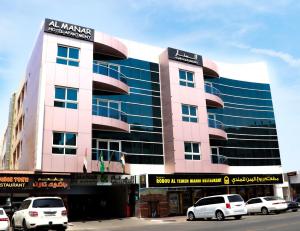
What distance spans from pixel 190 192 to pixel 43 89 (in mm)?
15523

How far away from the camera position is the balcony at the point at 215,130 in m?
34.0

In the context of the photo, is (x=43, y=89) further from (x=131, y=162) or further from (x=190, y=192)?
(x=190, y=192)

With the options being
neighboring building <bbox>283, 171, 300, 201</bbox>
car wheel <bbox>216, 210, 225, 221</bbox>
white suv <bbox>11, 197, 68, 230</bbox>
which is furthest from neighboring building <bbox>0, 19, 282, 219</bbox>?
white suv <bbox>11, 197, 68, 230</bbox>

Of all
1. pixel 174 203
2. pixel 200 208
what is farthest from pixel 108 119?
pixel 200 208

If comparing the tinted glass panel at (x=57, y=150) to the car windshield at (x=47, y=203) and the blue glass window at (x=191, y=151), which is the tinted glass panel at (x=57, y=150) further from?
the blue glass window at (x=191, y=151)

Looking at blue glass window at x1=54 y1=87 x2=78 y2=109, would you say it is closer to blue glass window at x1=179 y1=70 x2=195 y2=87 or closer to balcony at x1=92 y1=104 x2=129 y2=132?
balcony at x1=92 y1=104 x2=129 y2=132

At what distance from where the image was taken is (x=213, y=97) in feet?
116

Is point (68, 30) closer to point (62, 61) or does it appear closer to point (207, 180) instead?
point (62, 61)

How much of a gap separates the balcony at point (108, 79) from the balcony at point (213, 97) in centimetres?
852

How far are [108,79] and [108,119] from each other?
132 inches

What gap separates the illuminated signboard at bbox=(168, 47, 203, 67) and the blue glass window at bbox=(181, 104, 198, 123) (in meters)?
4.37

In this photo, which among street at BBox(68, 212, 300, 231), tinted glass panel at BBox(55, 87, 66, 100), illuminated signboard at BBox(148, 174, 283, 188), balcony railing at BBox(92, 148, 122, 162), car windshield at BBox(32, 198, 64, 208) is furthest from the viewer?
illuminated signboard at BBox(148, 174, 283, 188)

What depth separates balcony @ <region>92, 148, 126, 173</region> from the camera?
86.6ft

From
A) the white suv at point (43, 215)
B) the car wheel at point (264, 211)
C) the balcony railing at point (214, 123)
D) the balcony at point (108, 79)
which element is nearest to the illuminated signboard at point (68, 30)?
the balcony at point (108, 79)
